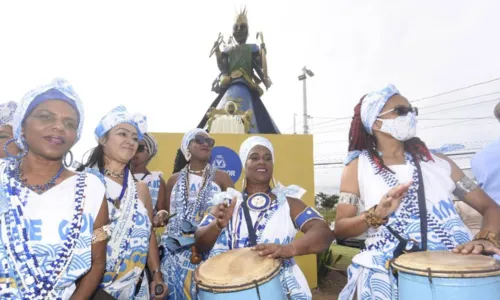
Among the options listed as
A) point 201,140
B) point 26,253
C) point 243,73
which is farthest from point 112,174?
point 243,73

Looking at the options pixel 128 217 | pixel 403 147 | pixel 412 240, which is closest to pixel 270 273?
pixel 412 240

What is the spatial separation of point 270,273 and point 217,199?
0.70m

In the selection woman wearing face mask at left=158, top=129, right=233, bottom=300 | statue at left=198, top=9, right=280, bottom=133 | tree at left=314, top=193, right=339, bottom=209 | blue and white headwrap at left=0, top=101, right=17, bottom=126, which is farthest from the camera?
tree at left=314, top=193, right=339, bottom=209

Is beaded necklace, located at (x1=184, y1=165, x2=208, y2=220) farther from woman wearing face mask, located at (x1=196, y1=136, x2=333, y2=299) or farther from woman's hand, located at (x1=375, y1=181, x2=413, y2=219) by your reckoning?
woman's hand, located at (x1=375, y1=181, x2=413, y2=219)

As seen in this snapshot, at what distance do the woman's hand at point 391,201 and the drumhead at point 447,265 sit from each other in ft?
0.92

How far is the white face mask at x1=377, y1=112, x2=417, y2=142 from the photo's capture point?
2.49 m

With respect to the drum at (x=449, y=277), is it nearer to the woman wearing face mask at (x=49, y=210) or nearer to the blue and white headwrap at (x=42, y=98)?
the woman wearing face mask at (x=49, y=210)

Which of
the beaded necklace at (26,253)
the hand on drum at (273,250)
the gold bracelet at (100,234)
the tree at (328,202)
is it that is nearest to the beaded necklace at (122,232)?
the gold bracelet at (100,234)

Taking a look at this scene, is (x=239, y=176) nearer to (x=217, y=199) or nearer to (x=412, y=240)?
(x=217, y=199)

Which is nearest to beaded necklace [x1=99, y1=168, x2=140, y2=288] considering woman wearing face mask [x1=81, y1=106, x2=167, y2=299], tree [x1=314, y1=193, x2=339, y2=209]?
woman wearing face mask [x1=81, y1=106, x2=167, y2=299]

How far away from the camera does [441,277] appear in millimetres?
1774

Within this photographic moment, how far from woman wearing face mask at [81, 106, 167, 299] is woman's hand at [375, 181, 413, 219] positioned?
1.58m

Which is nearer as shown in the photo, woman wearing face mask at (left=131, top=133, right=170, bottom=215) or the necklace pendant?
the necklace pendant

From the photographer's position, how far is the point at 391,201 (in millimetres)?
2207
